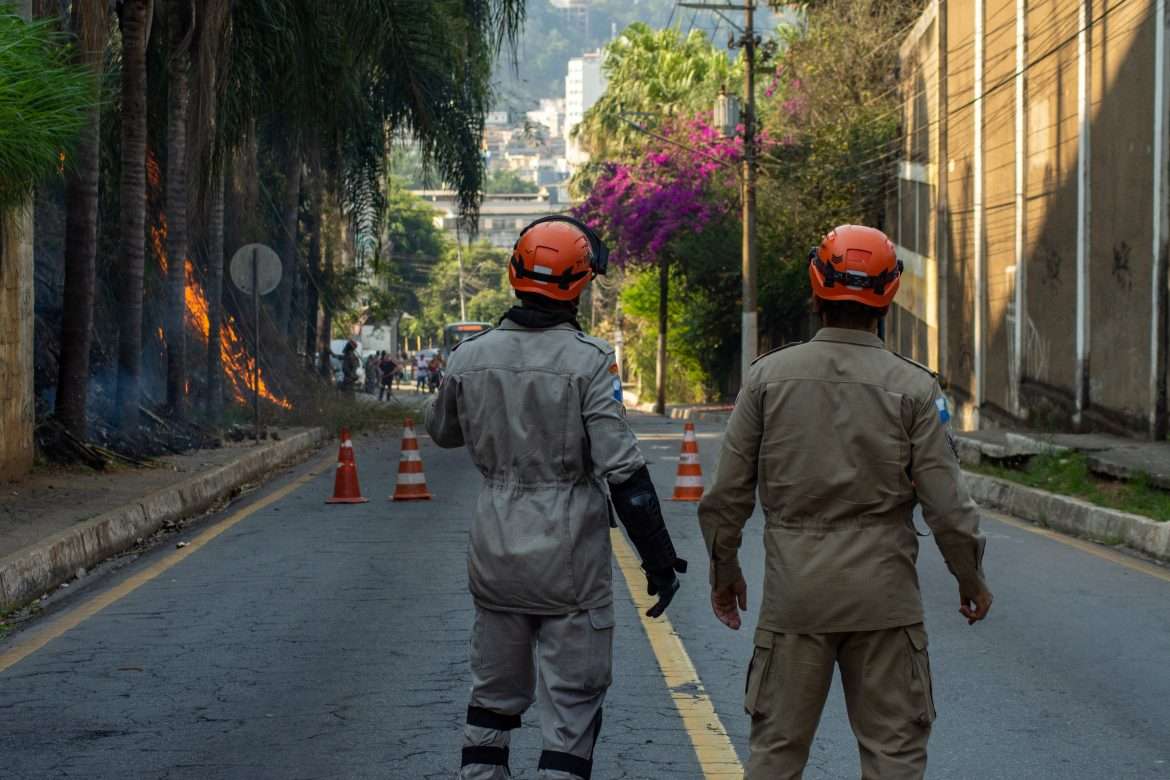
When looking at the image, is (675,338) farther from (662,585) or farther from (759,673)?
(759,673)

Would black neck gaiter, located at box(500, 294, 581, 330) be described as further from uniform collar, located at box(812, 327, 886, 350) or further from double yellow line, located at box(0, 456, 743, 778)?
double yellow line, located at box(0, 456, 743, 778)

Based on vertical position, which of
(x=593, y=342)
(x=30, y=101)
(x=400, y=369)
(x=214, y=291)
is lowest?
(x=593, y=342)

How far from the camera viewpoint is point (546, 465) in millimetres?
4645

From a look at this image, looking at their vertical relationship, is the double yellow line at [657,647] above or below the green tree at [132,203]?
below

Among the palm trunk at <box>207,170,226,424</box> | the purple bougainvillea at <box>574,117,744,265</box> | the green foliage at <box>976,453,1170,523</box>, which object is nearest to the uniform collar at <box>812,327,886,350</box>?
the green foliage at <box>976,453,1170,523</box>

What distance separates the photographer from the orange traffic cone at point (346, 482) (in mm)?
16281

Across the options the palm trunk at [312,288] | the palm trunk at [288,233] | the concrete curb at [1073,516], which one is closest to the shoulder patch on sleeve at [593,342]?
the concrete curb at [1073,516]

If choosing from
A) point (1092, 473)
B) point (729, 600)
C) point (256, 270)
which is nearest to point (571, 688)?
point (729, 600)

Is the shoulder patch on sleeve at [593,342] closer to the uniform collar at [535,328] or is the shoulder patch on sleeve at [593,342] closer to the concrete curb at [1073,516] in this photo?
the uniform collar at [535,328]

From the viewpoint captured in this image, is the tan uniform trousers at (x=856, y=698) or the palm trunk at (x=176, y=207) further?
the palm trunk at (x=176, y=207)

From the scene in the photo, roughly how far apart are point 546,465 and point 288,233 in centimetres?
2863

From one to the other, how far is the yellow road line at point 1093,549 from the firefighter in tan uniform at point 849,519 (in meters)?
7.72

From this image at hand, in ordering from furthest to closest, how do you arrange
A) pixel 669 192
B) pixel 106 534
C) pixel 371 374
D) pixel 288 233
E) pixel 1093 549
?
pixel 371 374
pixel 669 192
pixel 288 233
pixel 1093 549
pixel 106 534

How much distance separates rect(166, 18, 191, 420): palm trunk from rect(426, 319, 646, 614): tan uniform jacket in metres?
16.3
